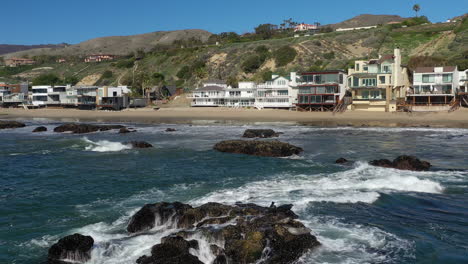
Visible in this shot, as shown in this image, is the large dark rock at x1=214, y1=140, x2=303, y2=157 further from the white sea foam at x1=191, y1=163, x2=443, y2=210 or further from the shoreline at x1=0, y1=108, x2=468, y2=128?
the shoreline at x1=0, y1=108, x2=468, y2=128

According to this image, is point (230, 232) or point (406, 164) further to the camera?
point (406, 164)

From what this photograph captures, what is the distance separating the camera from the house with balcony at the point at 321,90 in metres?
77.5

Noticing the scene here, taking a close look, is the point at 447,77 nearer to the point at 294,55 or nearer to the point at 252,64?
the point at 294,55

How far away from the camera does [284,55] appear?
398 ft

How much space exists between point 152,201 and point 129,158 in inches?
582

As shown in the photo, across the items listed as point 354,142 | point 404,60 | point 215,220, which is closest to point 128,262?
point 215,220

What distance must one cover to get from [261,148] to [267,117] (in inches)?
1512

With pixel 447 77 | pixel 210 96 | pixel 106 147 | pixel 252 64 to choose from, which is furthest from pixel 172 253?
pixel 252 64

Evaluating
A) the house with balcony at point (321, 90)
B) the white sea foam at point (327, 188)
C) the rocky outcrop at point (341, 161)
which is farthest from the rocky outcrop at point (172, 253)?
the house with balcony at point (321, 90)

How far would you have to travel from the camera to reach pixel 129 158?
1422 inches

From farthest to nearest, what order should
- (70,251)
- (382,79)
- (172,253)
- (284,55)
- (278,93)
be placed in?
(284,55) → (278,93) → (382,79) → (70,251) → (172,253)

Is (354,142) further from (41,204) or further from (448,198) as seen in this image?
(41,204)

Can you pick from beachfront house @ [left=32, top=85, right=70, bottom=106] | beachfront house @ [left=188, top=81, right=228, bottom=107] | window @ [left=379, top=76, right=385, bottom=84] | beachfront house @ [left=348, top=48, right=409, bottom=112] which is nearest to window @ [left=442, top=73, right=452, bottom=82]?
beachfront house @ [left=348, top=48, right=409, bottom=112]

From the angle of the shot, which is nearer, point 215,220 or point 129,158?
point 215,220
